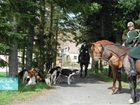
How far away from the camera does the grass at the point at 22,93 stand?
16031mm

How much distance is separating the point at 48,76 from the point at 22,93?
4.81 metres

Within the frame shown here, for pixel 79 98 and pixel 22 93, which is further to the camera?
pixel 22 93

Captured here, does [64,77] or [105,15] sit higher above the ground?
[105,15]

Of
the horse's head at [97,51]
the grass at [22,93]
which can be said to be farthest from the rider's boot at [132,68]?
the grass at [22,93]

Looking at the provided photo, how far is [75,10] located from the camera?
2373cm

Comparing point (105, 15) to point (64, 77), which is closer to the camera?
point (64, 77)

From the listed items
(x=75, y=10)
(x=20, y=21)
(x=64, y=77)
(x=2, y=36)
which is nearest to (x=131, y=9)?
(x=75, y=10)

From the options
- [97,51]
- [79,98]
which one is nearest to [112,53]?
[97,51]

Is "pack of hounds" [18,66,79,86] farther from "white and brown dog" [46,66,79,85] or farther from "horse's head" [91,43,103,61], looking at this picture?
"horse's head" [91,43,103,61]

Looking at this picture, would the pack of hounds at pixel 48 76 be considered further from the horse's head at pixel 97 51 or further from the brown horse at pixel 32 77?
the horse's head at pixel 97 51

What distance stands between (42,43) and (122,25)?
6.29 meters

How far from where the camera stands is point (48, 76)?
22625mm

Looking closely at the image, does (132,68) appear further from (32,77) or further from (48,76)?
(48,76)

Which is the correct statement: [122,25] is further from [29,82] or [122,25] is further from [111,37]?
[29,82]
